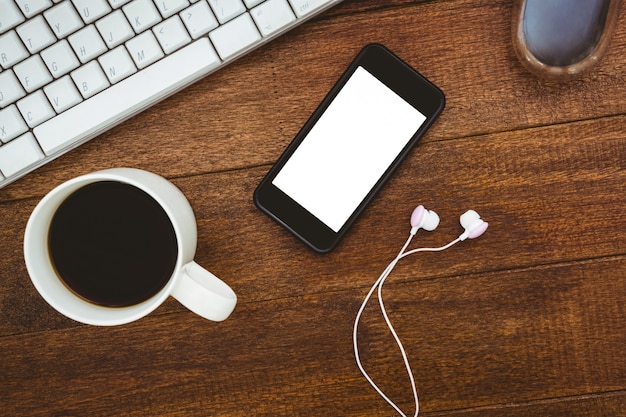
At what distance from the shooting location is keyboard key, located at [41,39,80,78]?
0.55m

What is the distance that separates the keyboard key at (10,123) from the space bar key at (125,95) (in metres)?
0.01

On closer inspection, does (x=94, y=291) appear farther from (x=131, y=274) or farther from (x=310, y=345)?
(x=310, y=345)

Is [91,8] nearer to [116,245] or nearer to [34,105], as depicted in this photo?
[34,105]

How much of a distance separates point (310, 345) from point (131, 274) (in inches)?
7.3

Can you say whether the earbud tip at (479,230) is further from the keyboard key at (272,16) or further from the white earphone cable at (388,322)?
the keyboard key at (272,16)

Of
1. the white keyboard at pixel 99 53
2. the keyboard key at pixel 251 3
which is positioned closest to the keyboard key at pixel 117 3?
the white keyboard at pixel 99 53

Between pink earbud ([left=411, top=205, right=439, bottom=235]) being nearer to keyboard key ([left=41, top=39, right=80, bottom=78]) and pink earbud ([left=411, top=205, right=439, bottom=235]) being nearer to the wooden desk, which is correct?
the wooden desk

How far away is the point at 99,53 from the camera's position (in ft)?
1.81

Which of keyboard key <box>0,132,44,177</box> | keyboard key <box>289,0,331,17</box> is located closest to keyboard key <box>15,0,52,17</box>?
keyboard key <box>0,132,44,177</box>

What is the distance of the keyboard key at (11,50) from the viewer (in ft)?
1.78

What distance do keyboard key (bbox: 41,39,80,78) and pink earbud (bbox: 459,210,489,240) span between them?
1.22ft

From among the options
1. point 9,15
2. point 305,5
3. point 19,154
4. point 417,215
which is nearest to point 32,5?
point 9,15

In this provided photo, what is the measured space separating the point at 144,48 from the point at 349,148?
21 centimetres

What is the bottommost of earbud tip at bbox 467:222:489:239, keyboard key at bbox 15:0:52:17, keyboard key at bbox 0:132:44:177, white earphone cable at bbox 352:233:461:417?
white earphone cable at bbox 352:233:461:417
